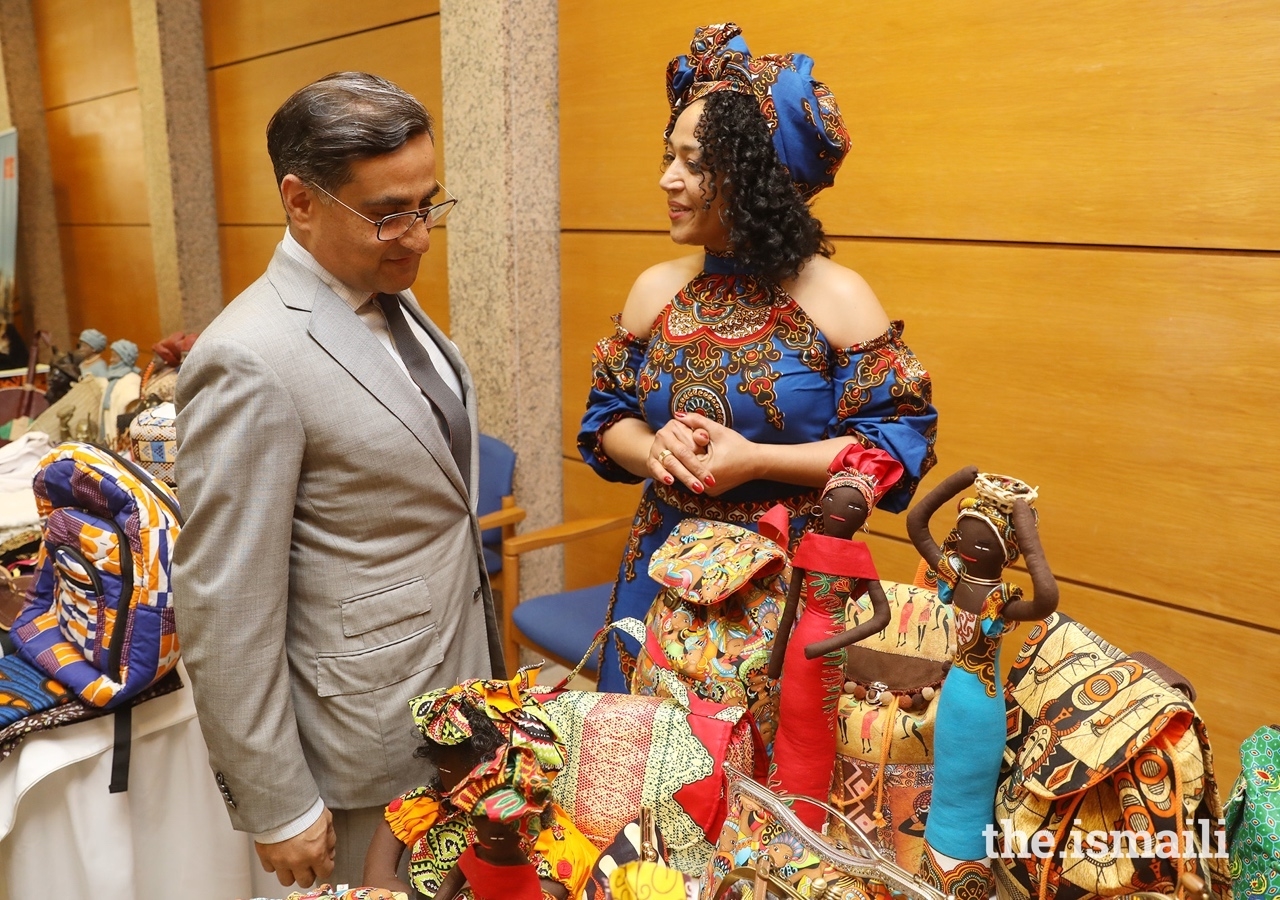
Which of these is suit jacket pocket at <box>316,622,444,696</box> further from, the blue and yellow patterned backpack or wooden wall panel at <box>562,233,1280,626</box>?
wooden wall panel at <box>562,233,1280,626</box>

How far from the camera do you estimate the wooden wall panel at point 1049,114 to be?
1863 mm

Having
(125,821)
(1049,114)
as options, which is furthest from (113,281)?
(1049,114)

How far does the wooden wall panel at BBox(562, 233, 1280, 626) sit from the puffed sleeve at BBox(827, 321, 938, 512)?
900mm

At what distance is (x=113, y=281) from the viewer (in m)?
6.70

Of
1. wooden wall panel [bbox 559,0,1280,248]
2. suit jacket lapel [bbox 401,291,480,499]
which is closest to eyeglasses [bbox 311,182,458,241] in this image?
suit jacket lapel [bbox 401,291,480,499]

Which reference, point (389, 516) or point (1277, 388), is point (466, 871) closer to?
point (389, 516)

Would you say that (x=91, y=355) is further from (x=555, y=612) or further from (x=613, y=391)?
(x=613, y=391)

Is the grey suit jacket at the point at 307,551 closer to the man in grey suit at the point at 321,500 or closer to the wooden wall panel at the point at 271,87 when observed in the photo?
the man in grey suit at the point at 321,500

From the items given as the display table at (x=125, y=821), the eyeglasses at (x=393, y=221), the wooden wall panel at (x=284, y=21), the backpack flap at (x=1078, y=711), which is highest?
the wooden wall panel at (x=284, y=21)

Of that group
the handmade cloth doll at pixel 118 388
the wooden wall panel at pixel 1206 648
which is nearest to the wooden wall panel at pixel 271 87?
the handmade cloth doll at pixel 118 388

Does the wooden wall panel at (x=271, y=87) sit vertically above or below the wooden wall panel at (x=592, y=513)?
above

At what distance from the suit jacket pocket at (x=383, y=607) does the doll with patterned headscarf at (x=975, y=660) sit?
82 cm

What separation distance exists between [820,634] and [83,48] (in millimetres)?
7498

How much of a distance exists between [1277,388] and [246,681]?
2.00m
